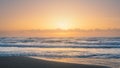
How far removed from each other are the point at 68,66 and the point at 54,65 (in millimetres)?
880

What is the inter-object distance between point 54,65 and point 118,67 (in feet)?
12.2

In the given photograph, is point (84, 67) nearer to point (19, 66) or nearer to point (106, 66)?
point (106, 66)

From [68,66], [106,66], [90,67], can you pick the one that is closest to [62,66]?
[68,66]

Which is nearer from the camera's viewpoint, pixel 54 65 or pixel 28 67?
pixel 28 67

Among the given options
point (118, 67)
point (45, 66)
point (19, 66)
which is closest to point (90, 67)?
point (118, 67)

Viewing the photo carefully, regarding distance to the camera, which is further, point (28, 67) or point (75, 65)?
point (75, 65)

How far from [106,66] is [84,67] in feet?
4.61

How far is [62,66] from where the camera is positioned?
15.8 m

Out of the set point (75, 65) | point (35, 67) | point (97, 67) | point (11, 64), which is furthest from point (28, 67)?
point (97, 67)

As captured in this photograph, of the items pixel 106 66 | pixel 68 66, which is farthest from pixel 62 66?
pixel 106 66

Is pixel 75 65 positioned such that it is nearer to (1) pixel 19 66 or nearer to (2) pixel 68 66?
(2) pixel 68 66

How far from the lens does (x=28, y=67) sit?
595 inches

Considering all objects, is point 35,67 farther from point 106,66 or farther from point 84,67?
point 106,66

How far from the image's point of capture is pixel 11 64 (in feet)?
52.3
